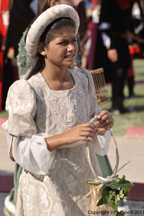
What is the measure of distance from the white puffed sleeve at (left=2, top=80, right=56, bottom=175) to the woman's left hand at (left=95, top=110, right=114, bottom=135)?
25cm

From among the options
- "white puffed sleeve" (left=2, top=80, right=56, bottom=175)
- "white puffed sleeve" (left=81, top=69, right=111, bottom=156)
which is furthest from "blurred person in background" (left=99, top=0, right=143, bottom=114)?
"white puffed sleeve" (left=2, top=80, right=56, bottom=175)

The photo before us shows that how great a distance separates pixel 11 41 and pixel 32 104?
545 cm

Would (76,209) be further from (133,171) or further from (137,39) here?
(137,39)

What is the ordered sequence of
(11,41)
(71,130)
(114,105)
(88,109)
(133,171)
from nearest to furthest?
(71,130)
(88,109)
(133,171)
(11,41)
(114,105)

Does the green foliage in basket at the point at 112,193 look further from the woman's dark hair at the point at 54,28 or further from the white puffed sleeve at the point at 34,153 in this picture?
the woman's dark hair at the point at 54,28

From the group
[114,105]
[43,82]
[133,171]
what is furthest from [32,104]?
[114,105]

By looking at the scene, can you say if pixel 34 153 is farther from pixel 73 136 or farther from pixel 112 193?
pixel 112 193

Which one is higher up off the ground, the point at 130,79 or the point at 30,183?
the point at 30,183

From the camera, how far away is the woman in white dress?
1.96 m

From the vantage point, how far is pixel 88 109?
2.19 m

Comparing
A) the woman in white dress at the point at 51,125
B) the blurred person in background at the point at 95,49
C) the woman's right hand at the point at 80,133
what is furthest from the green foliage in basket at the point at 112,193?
the blurred person in background at the point at 95,49

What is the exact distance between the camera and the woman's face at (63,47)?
199 cm

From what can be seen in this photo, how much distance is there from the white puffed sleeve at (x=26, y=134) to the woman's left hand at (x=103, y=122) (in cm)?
25

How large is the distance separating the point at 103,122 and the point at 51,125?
244 mm
